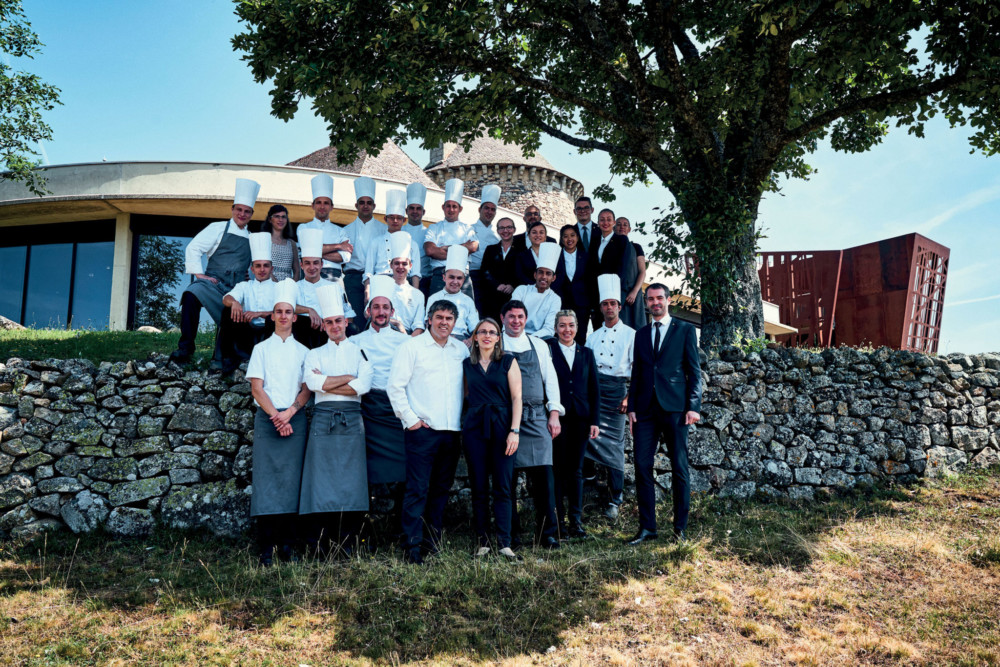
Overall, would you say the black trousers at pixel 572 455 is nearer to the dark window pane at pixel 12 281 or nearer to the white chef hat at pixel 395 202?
the white chef hat at pixel 395 202

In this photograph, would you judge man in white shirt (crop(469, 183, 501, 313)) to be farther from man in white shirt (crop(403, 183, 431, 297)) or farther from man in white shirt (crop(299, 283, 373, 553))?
man in white shirt (crop(299, 283, 373, 553))

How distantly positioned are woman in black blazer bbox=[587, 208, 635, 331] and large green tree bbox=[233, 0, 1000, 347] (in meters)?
2.00

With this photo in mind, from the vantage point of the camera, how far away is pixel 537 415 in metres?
5.66

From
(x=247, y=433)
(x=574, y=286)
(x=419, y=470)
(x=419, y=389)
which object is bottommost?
(x=247, y=433)

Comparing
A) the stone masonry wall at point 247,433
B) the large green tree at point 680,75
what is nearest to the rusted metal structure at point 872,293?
the large green tree at point 680,75

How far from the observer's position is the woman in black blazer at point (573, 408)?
604cm

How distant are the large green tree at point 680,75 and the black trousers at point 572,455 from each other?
4.04 meters

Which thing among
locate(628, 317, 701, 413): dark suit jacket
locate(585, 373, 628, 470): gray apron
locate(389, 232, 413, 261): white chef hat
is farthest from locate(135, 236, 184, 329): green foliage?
locate(628, 317, 701, 413): dark suit jacket

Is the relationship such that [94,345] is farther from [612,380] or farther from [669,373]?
[669,373]

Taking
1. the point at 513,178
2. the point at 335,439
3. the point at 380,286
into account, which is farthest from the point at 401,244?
the point at 513,178

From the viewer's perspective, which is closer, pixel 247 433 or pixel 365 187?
pixel 247 433

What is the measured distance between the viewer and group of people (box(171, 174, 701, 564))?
5336 millimetres

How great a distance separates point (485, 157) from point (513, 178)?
165 cm

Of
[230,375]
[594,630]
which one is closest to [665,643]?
[594,630]
